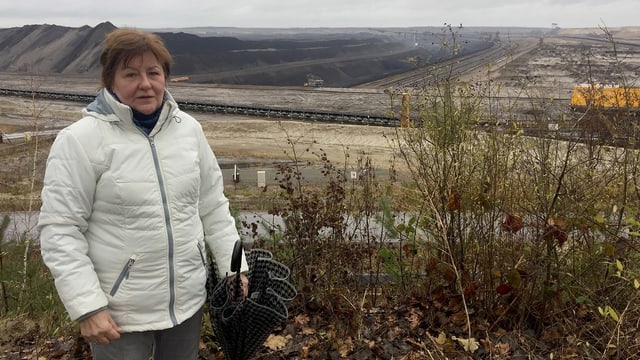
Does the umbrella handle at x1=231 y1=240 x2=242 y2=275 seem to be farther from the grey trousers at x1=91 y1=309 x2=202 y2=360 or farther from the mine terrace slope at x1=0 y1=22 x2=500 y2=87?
the mine terrace slope at x1=0 y1=22 x2=500 y2=87

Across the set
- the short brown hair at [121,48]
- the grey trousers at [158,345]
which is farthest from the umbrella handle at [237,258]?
the short brown hair at [121,48]

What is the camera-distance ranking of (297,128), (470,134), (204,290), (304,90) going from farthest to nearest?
(304,90) → (297,128) → (470,134) → (204,290)

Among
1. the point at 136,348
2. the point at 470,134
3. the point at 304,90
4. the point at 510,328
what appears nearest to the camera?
the point at 136,348

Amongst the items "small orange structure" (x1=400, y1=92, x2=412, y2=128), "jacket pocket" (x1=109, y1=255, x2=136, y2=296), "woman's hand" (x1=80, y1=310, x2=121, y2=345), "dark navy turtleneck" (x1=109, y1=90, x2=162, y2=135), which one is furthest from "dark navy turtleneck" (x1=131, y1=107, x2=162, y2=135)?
"small orange structure" (x1=400, y1=92, x2=412, y2=128)

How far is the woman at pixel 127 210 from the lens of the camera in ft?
6.27

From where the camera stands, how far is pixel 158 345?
2.32 metres

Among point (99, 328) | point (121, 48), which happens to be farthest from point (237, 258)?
point (121, 48)

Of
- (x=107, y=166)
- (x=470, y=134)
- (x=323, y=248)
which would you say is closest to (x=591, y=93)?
(x=470, y=134)

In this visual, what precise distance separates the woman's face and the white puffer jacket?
54mm

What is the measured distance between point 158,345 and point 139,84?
3.64 feet

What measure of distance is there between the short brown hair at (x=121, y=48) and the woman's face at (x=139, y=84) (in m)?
0.02

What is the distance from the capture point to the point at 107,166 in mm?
1998

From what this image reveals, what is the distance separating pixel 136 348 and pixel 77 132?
2.88ft

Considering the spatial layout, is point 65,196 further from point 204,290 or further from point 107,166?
point 204,290
